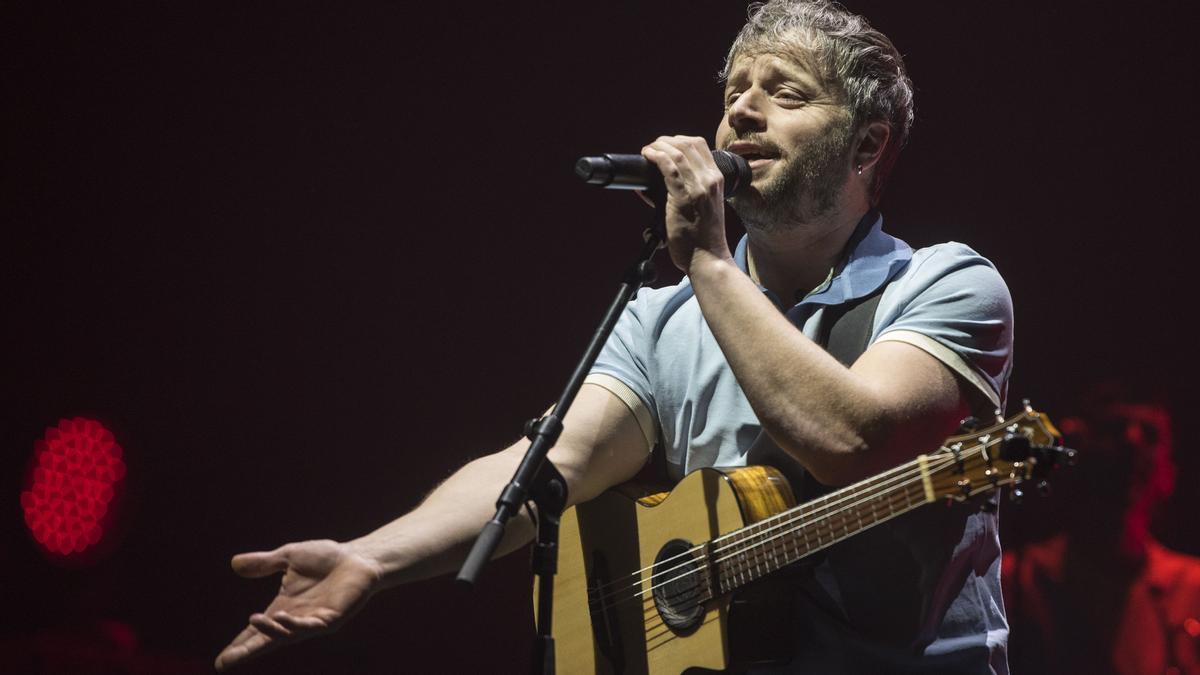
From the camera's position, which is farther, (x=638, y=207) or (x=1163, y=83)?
(x=638, y=207)

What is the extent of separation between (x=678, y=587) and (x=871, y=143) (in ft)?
3.44

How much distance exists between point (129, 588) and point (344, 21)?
7.61 feet

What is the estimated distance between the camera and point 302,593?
1852mm

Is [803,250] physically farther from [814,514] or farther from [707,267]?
[814,514]

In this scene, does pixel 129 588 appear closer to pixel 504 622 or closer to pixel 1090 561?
pixel 504 622

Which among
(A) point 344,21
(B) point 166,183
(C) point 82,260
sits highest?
(A) point 344,21

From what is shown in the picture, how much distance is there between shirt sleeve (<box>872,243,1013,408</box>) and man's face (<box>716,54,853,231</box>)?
28 centimetres

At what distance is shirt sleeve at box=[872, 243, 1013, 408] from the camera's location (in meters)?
1.85

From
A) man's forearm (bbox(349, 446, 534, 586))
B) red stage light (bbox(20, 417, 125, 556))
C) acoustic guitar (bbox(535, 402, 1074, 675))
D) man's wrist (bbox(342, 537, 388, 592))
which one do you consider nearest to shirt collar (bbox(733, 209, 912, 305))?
acoustic guitar (bbox(535, 402, 1074, 675))

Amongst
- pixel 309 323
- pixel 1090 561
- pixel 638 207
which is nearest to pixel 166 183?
pixel 309 323

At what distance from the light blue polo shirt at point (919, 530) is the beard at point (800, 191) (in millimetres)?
135

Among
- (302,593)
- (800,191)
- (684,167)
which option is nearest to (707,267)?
(684,167)

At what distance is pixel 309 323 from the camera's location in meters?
4.19

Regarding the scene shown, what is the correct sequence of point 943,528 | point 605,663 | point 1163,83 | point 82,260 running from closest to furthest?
point 943,528 → point 605,663 → point 1163,83 → point 82,260
